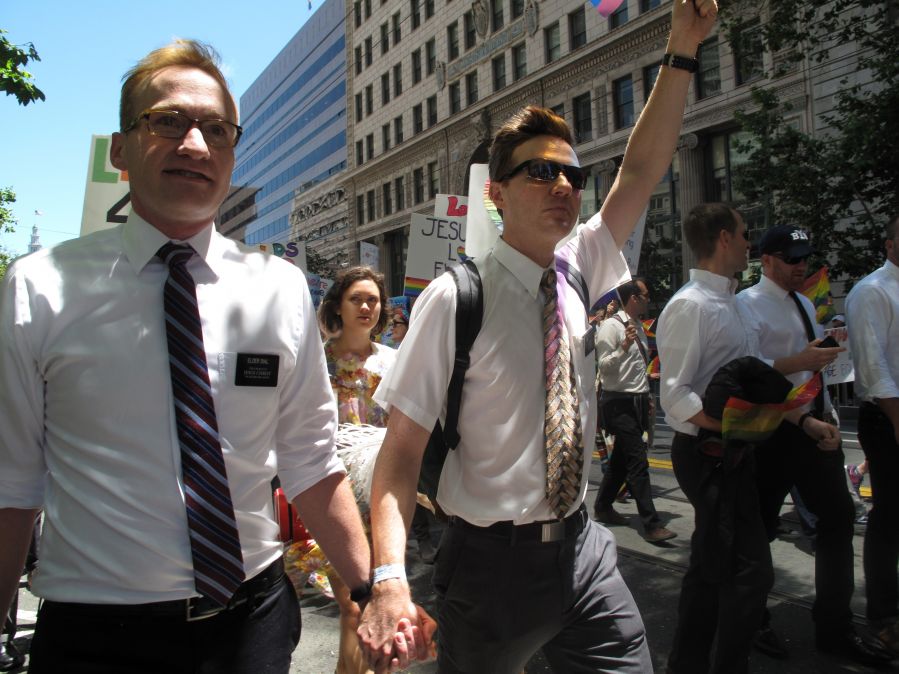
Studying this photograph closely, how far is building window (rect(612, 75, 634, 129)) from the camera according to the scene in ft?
92.6

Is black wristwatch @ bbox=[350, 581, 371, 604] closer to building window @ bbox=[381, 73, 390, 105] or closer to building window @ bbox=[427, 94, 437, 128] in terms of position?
building window @ bbox=[427, 94, 437, 128]

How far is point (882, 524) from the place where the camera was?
380 cm

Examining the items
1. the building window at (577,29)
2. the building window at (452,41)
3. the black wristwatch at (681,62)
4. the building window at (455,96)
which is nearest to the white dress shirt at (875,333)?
the black wristwatch at (681,62)

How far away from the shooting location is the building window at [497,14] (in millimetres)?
Answer: 35625

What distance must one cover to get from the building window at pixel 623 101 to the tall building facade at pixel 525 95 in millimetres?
46

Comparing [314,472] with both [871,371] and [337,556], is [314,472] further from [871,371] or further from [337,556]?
[871,371]

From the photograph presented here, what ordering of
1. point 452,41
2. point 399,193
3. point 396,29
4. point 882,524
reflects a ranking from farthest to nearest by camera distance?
point 399,193 → point 396,29 → point 452,41 → point 882,524

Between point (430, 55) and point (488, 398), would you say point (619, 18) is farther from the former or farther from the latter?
point (488, 398)

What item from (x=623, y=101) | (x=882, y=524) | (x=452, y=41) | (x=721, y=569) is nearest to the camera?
A: (x=721, y=569)

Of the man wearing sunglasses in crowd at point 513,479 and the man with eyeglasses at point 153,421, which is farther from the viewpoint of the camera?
the man wearing sunglasses in crowd at point 513,479

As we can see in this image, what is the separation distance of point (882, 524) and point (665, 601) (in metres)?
1.35

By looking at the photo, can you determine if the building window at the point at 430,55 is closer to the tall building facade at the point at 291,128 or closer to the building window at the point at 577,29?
the building window at the point at 577,29

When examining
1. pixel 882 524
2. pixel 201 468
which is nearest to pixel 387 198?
pixel 882 524

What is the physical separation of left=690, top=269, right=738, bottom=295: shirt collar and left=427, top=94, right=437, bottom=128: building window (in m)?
39.3
